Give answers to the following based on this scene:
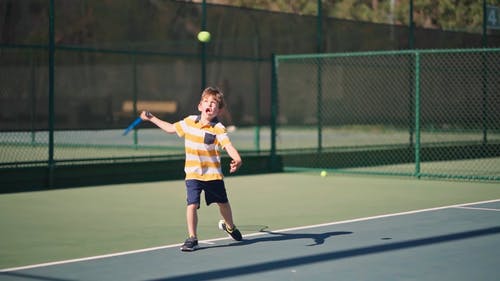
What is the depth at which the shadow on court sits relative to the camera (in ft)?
20.8

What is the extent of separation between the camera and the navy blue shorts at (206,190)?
7613 mm

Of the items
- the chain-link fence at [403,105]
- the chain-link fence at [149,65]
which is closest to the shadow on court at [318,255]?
the chain-link fence at [149,65]

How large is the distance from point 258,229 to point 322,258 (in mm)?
1955

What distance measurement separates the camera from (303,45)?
1669 centimetres

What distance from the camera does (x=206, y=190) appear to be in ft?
25.4

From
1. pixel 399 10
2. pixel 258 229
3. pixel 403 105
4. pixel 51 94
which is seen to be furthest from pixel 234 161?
pixel 399 10

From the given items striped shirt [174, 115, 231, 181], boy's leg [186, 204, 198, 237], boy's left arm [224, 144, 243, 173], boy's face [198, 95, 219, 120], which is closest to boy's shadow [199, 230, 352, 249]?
boy's leg [186, 204, 198, 237]

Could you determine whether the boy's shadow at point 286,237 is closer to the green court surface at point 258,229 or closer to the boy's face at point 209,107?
the green court surface at point 258,229

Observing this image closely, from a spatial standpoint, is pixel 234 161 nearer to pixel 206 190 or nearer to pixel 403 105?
pixel 206 190

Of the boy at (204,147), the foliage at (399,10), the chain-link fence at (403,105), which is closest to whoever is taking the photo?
the boy at (204,147)

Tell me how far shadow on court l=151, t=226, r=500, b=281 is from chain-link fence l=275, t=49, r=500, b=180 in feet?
A: 26.6

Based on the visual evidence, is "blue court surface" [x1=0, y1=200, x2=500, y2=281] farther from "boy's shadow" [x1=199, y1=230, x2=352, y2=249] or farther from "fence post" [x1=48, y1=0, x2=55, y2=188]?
"fence post" [x1=48, y1=0, x2=55, y2=188]

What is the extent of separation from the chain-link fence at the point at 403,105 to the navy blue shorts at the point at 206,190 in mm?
8635

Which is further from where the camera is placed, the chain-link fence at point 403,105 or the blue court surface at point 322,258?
the chain-link fence at point 403,105
